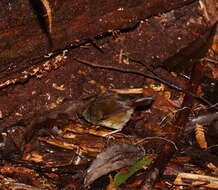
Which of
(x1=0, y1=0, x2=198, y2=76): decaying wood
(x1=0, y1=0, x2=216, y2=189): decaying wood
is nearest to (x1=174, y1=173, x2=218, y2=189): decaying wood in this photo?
(x1=0, y1=0, x2=216, y2=189): decaying wood

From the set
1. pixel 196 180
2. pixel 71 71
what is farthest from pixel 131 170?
pixel 71 71

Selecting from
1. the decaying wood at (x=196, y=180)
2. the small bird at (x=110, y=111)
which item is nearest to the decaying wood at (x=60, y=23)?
the small bird at (x=110, y=111)

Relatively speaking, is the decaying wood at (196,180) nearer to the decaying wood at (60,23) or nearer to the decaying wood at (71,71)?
the decaying wood at (71,71)

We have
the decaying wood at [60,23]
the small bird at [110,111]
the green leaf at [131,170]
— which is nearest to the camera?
the decaying wood at [60,23]

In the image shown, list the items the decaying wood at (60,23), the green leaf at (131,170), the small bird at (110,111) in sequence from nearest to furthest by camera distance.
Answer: the decaying wood at (60,23), the green leaf at (131,170), the small bird at (110,111)

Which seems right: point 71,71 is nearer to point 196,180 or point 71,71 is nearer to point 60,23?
point 60,23

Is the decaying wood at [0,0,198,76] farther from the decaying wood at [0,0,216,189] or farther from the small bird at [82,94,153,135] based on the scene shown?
the small bird at [82,94,153,135]

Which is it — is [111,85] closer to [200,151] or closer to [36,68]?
[36,68]

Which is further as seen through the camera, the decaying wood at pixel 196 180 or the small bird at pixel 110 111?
the small bird at pixel 110 111
